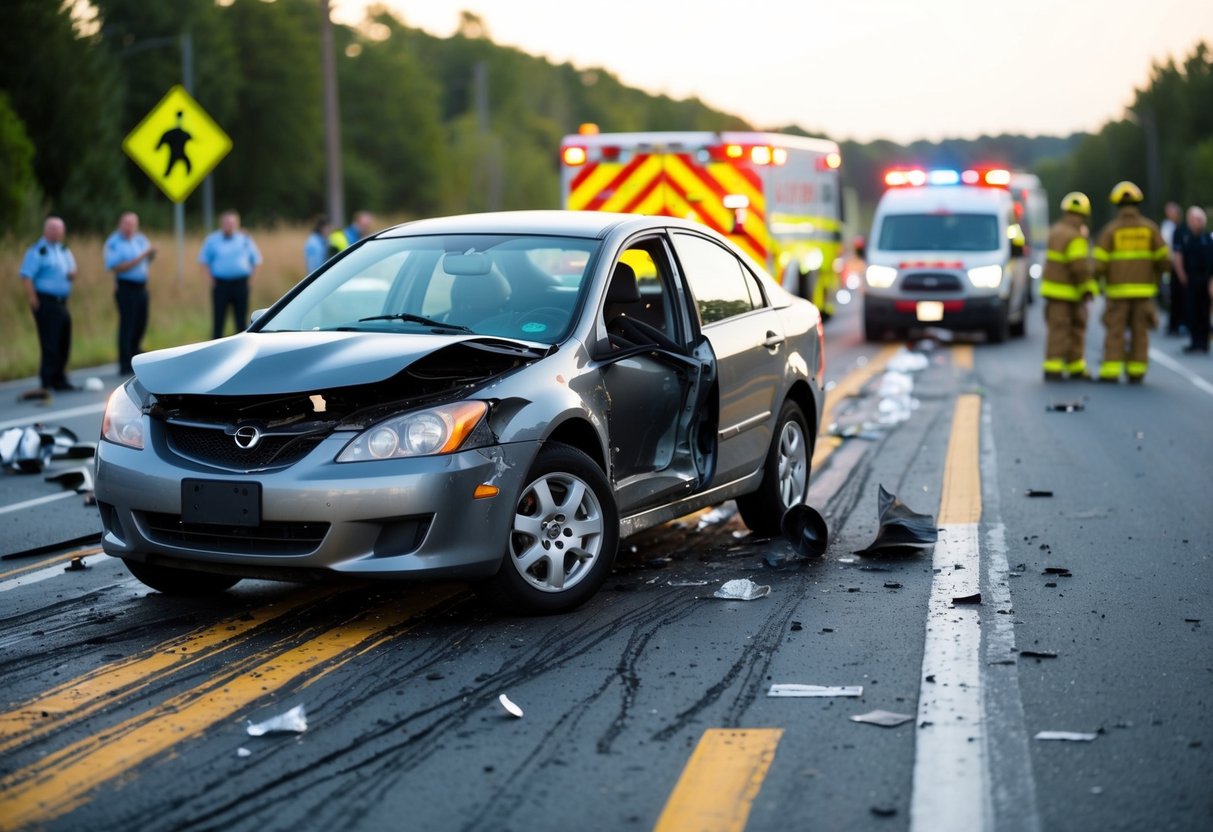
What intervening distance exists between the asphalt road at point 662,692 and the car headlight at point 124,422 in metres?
0.68

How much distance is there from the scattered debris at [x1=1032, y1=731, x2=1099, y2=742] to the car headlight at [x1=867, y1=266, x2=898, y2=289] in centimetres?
1869

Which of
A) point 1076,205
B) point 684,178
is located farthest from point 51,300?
point 1076,205

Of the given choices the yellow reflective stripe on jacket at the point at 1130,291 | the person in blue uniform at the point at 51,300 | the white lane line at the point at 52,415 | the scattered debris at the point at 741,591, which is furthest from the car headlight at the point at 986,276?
the scattered debris at the point at 741,591

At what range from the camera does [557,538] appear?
20.5 ft

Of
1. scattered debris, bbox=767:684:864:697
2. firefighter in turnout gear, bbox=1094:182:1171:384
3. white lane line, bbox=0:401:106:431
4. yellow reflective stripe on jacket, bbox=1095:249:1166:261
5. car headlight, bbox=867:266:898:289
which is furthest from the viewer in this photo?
car headlight, bbox=867:266:898:289

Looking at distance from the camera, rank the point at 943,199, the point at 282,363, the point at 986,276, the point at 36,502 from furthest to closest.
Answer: the point at 943,199, the point at 986,276, the point at 36,502, the point at 282,363

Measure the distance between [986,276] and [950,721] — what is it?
1865 cm

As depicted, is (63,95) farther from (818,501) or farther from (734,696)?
(734,696)

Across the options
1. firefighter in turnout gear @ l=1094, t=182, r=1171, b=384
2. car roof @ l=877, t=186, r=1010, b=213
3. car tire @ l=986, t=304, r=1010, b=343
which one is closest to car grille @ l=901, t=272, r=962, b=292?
car tire @ l=986, t=304, r=1010, b=343

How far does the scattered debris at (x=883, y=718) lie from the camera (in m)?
4.78

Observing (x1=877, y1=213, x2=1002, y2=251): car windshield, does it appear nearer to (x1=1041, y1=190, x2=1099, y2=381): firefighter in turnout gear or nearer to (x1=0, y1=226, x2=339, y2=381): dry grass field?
(x1=1041, y1=190, x2=1099, y2=381): firefighter in turnout gear

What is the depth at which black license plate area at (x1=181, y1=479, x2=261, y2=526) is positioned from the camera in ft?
18.9

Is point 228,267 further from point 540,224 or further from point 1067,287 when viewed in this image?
point 540,224

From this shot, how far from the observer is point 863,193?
184000 millimetres
